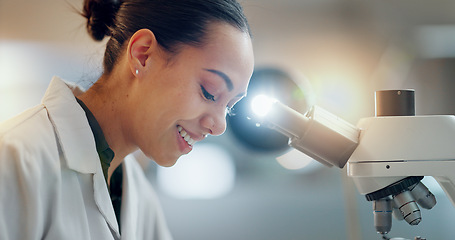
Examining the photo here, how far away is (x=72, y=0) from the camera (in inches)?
75.5

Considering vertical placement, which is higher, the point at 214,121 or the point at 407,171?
the point at 214,121

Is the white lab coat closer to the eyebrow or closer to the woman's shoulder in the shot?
the woman's shoulder

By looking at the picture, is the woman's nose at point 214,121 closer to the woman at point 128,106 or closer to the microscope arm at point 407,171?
the woman at point 128,106

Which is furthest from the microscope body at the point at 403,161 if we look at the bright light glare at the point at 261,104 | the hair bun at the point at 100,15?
the hair bun at the point at 100,15

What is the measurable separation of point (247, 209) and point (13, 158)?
4.21 feet

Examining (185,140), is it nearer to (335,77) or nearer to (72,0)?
(335,77)

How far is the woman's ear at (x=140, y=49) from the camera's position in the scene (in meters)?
0.83

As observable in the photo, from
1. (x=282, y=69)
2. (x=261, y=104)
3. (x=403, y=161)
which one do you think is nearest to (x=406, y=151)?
(x=403, y=161)

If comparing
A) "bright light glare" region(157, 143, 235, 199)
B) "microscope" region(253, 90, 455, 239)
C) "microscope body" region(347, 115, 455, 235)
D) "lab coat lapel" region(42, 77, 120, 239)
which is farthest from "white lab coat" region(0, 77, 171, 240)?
"bright light glare" region(157, 143, 235, 199)

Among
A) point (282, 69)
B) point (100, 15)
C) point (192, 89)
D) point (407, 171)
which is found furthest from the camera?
point (282, 69)

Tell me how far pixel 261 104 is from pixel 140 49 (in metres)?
0.26

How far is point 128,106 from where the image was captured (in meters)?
0.87

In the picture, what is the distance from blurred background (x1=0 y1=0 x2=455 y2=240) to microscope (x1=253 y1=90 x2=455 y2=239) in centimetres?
110

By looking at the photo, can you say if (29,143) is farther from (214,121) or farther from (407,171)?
(407,171)
